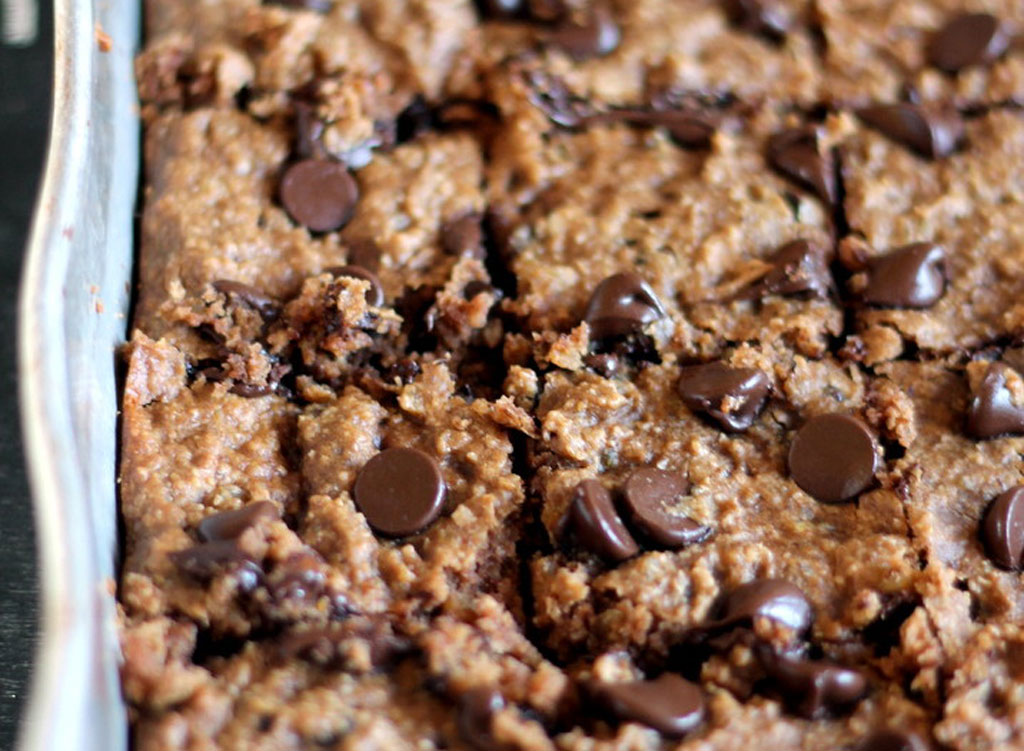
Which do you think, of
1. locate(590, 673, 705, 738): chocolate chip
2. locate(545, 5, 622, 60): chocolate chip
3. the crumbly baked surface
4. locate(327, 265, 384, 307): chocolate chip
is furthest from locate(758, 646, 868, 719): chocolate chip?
locate(545, 5, 622, 60): chocolate chip

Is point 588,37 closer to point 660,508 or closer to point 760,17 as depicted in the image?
point 760,17

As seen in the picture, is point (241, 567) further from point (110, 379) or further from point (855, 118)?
point (855, 118)

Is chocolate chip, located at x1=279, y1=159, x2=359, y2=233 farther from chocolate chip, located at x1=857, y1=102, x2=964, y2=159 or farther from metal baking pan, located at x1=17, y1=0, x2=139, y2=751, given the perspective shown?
chocolate chip, located at x1=857, y1=102, x2=964, y2=159

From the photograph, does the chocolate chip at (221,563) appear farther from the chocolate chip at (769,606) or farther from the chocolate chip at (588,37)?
the chocolate chip at (588,37)

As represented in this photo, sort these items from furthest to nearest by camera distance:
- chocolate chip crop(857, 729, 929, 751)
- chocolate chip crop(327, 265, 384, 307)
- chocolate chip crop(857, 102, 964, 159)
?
chocolate chip crop(857, 102, 964, 159), chocolate chip crop(327, 265, 384, 307), chocolate chip crop(857, 729, 929, 751)

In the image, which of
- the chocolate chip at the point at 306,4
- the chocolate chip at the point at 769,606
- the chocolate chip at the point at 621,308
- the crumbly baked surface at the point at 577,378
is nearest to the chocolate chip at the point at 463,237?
the crumbly baked surface at the point at 577,378

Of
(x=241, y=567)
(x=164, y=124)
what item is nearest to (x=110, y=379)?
(x=241, y=567)

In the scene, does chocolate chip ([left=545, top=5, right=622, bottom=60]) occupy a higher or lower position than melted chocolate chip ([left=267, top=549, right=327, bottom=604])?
higher
